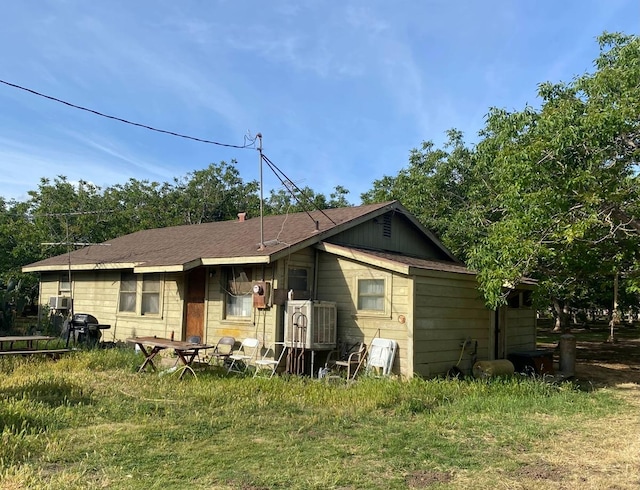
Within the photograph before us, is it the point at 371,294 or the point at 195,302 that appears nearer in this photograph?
the point at 371,294

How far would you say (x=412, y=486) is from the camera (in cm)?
455

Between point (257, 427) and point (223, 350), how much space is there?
549cm

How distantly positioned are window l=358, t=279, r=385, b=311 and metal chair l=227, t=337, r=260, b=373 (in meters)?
2.35

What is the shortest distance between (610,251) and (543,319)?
115 ft

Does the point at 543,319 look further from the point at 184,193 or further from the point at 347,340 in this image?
the point at 347,340

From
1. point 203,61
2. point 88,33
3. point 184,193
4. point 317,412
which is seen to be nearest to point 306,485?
point 317,412

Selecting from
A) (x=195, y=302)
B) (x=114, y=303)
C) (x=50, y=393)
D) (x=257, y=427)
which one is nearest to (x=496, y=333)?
(x=195, y=302)

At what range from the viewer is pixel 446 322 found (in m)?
10.8

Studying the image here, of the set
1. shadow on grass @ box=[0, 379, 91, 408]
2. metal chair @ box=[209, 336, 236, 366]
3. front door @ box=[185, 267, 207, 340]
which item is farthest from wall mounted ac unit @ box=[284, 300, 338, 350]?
shadow on grass @ box=[0, 379, 91, 408]

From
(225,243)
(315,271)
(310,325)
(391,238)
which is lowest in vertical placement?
(310,325)

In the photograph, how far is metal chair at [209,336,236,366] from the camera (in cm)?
1112

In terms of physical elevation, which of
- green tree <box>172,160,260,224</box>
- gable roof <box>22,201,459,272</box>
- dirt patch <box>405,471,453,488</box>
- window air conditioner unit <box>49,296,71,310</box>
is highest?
green tree <box>172,160,260,224</box>

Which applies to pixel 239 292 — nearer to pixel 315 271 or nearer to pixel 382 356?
pixel 315 271

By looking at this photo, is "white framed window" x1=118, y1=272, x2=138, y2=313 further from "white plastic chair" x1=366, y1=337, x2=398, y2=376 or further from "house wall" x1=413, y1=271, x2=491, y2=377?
"house wall" x1=413, y1=271, x2=491, y2=377
